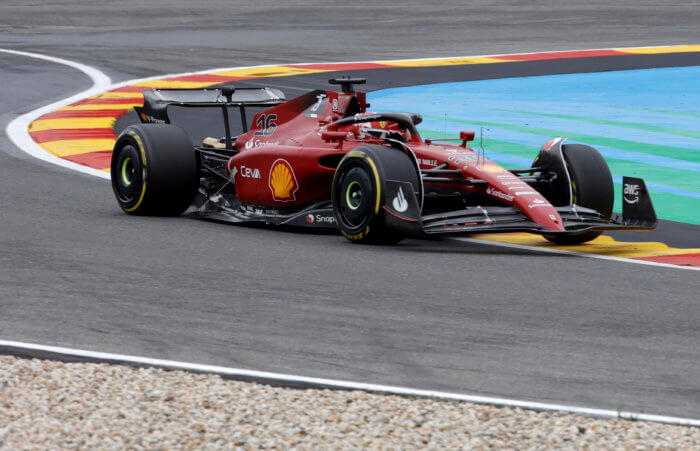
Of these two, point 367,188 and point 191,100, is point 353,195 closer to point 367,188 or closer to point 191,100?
point 367,188

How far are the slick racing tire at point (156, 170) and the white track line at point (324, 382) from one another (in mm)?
4226

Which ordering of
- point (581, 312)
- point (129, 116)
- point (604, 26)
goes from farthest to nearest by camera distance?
point (604, 26), point (129, 116), point (581, 312)

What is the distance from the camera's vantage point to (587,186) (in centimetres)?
945

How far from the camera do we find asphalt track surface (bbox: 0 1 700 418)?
229 inches

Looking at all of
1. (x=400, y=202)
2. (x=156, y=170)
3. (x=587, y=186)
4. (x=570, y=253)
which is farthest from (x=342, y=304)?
(x=156, y=170)

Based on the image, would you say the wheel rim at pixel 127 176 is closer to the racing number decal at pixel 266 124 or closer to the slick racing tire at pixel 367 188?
the racing number decal at pixel 266 124

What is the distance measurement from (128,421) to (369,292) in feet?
9.04

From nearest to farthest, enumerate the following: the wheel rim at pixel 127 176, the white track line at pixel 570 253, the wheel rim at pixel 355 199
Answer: the white track line at pixel 570 253, the wheel rim at pixel 355 199, the wheel rim at pixel 127 176

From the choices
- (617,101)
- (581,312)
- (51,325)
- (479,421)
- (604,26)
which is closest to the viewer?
(479,421)

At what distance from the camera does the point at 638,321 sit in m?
6.88

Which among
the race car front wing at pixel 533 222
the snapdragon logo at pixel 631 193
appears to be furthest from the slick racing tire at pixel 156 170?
the snapdragon logo at pixel 631 193

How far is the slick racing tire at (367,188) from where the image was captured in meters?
8.80

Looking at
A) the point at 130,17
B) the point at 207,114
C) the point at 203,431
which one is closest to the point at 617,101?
the point at 207,114

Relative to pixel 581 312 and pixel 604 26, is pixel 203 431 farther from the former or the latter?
pixel 604 26
